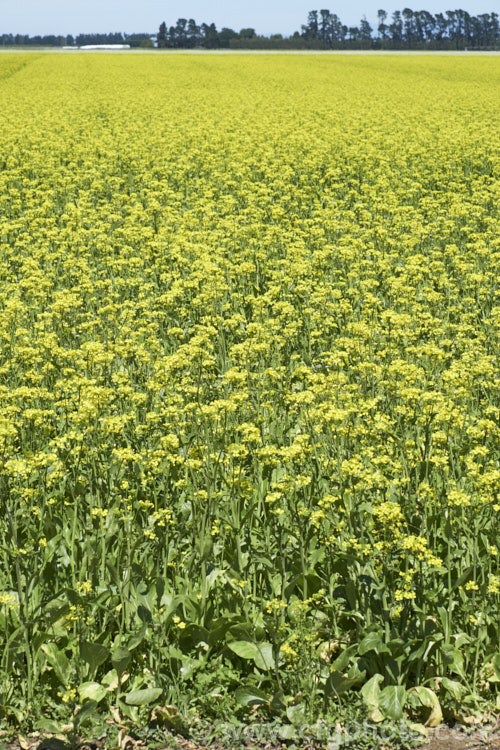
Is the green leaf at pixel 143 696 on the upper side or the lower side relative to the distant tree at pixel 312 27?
lower

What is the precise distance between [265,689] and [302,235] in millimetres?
9475

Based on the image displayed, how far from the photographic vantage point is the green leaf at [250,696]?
4039 mm

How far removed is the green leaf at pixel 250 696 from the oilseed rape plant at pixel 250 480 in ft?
0.04

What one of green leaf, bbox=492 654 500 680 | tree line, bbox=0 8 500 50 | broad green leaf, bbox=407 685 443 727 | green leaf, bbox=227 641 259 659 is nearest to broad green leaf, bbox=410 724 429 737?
broad green leaf, bbox=407 685 443 727

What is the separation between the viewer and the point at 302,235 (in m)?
12.7

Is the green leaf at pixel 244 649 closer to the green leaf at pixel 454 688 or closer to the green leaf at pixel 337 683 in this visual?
the green leaf at pixel 337 683

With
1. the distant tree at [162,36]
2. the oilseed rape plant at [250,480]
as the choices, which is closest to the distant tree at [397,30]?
the distant tree at [162,36]

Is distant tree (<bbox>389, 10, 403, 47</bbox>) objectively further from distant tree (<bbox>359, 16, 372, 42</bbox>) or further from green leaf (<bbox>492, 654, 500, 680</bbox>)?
green leaf (<bbox>492, 654, 500, 680</bbox>)

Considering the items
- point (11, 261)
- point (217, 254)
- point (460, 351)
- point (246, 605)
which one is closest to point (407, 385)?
point (460, 351)

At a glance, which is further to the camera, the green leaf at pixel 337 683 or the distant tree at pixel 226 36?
the distant tree at pixel 226 36

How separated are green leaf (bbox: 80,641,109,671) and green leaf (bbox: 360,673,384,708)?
59.1 inches

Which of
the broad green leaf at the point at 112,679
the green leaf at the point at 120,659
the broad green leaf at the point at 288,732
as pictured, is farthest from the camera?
the broad green leaf at the point at 112,679

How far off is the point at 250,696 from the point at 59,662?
115 cm

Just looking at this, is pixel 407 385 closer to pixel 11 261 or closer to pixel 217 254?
pixel 217 254
